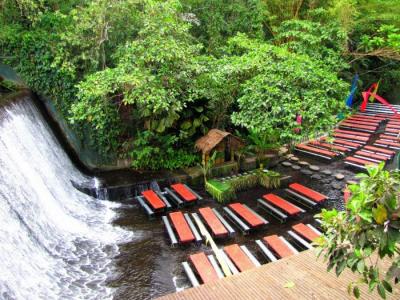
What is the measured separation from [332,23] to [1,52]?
15.0 meters

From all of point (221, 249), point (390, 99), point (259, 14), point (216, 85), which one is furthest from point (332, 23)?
point (221, 249)

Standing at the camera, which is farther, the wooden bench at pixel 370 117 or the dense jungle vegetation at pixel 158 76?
the wooden bench at pixel 370 117

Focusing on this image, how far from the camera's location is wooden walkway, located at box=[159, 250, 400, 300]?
5.42 metres

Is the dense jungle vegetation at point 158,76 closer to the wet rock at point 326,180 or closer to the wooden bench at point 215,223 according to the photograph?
the wet rock at point 326,180

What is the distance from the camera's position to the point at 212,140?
484 inches

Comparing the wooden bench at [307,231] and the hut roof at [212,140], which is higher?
the hut roof at [212,140]

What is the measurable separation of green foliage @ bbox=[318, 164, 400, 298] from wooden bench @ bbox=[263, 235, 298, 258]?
4.93 meters

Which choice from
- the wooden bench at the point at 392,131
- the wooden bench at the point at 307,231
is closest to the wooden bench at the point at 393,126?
the wooden bench at the point at 392,131

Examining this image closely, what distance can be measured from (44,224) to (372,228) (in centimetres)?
819

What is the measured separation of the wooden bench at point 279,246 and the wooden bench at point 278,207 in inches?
56.4

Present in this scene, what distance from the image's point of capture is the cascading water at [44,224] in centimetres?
700

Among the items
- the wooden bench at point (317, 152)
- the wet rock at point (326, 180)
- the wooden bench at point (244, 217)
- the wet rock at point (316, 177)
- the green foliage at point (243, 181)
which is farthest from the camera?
the wooden bench at point (317, 152)

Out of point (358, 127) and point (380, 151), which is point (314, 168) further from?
point (358, 127)

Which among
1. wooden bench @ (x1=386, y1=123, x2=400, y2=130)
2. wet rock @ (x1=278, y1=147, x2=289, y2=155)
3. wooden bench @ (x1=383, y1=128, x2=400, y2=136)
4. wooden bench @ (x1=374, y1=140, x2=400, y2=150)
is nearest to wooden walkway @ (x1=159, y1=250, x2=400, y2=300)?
wet rock @ (x1=278, y1=147, x2=289, y2=155)
